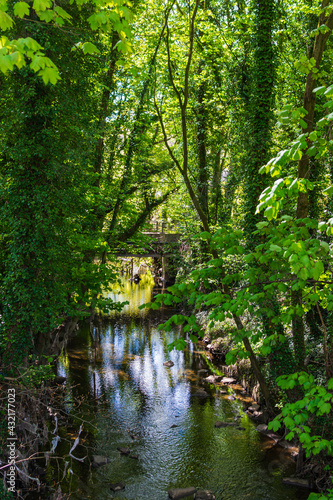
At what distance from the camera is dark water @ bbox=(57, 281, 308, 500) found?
6.79 m

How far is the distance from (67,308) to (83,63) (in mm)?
5103

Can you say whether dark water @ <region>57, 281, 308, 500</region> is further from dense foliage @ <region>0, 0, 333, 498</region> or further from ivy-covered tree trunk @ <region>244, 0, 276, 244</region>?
ivy-covered tree trunk @ <region>244, 0, 276, 244</region>

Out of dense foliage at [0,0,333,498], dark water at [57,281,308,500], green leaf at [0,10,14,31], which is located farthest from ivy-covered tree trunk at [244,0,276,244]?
green leaf at [0,10,14,31]

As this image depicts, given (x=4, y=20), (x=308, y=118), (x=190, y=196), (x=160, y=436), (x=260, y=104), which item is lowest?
(x=160, y=436)

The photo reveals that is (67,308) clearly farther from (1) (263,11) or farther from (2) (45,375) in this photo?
(1) (263,11)

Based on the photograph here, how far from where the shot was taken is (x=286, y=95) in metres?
11.0

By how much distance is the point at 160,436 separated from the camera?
8414 mm

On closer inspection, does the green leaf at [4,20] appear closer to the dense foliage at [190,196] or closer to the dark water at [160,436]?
the dense foliage at [190,196]

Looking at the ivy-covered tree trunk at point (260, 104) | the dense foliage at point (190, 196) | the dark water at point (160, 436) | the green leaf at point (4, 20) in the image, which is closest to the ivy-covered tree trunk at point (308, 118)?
the dense foliage at point (190, 196)

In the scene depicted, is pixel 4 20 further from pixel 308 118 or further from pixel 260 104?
pixel 260 104

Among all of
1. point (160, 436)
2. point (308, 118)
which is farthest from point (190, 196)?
point (160, 436)

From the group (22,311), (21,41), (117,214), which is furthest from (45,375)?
(117,214)

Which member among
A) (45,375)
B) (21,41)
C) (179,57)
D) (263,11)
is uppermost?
(179,57)

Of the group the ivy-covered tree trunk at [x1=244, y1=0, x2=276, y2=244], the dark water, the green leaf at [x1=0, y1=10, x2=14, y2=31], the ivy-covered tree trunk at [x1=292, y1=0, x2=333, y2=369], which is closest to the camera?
the green leaf at [x1=0, y1=10, x2=14, y2=31]
